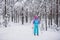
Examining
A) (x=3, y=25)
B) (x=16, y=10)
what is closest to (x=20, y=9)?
(x=16, y=10)

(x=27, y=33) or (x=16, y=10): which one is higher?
(x=16, y=10)

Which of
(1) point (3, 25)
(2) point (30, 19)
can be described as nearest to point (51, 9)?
(2) point (30, 19)

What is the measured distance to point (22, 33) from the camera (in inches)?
209

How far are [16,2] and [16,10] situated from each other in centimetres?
16

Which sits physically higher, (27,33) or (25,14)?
(25,14)

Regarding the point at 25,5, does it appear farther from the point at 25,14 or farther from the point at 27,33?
the point at 27,33

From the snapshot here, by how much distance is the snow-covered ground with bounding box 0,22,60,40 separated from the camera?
17.3 ft

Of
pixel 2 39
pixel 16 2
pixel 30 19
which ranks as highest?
pixel 16 2

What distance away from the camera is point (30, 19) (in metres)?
5.27

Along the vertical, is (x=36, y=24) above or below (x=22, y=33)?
above

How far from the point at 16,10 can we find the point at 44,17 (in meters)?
0.56

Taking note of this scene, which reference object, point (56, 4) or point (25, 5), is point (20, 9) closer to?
point (25, 5)

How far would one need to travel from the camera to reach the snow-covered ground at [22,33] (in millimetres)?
Result: 5273

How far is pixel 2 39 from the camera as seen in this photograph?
5.27 m
